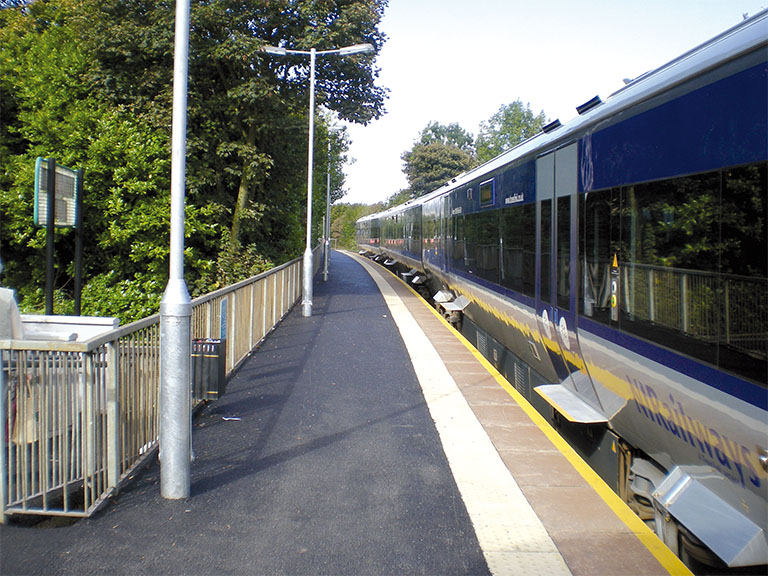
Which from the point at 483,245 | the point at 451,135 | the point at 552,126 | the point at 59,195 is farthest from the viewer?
the point at 451,135

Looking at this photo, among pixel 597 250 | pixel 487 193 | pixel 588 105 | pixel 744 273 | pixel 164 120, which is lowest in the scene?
pixel 744 273

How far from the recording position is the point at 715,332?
12.5ft

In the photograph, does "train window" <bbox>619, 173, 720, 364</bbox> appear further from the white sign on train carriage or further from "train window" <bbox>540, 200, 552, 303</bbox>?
the white sign on train carriage

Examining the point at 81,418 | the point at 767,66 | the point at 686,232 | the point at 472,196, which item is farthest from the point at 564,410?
the point at 472,196

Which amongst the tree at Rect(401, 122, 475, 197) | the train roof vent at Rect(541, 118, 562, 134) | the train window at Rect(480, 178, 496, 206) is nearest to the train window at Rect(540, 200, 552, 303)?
the train roof vent at Rect(541, 118, 562, 134)

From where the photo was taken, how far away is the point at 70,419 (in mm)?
4277

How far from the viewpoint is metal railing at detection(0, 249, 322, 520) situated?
13.5 feet

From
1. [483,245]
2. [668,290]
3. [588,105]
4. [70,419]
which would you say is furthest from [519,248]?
[70,419]

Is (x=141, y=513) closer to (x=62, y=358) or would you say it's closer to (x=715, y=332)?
(x=62, y=358)

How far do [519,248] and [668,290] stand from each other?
415cm

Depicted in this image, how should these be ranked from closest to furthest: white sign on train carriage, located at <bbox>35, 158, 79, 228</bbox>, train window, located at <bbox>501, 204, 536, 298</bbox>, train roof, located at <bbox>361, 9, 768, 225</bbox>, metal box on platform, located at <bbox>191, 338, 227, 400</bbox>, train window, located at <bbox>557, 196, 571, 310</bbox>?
train roof, located at <bbox>361, 9, 768, 225</bbox> < metal box on platform, located at <bbox>191, 338, 227, 400</bbox> < train window, located at <bbox>557, 196, 571, 310</bbox> < white sign on train carriage, located at <bbox>35, 158, 79, 228</bbox> < train window, located at <bbox>501, 204, 536, 298</bbox>

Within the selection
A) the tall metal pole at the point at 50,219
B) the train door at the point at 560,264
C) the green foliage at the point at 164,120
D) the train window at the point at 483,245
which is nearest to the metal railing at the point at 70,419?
the tall metal pole at the point at 50,219

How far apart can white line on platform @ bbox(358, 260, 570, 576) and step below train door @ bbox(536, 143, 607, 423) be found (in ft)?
2.65

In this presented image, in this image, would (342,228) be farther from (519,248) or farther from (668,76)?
(668,76)
